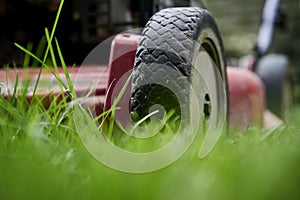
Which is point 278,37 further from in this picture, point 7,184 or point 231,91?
point 7,184

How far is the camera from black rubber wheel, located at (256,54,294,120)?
3.11 metres

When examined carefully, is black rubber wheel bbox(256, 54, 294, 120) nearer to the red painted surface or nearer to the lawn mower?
the red painted surface

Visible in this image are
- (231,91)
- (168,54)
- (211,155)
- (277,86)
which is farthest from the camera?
(277,86)

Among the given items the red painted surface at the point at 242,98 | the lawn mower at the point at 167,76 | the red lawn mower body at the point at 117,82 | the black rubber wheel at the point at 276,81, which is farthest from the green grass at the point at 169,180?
the black rubber wheel at the point at 276,81

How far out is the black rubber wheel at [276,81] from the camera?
3109mm

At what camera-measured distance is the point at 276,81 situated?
316cm

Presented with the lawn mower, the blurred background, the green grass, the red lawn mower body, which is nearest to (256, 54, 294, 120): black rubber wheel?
the red lawn mower body

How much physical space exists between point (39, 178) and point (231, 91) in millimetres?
1899

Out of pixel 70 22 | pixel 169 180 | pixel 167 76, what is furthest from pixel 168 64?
pixel 70 22

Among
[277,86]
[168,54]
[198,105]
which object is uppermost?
[168,54]

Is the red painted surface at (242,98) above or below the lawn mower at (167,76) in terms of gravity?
below

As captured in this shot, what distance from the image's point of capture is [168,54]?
3.95 ft

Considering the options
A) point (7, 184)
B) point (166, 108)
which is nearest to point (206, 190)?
point (7, 184)

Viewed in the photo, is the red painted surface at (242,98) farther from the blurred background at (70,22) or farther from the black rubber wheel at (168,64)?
the black rubber wheel at (168,64)
